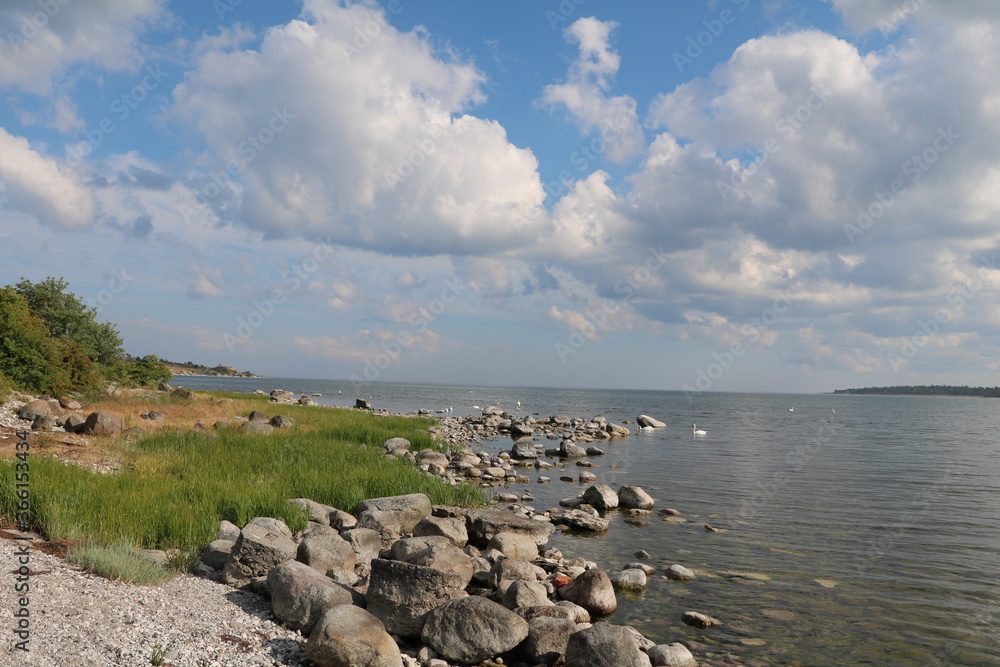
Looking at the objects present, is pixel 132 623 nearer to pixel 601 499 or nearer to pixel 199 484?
pixel 199 484

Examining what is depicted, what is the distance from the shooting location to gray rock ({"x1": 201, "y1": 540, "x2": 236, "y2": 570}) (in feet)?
32.0

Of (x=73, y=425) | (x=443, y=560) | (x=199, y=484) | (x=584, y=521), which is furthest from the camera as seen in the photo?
(x=73, y=425)

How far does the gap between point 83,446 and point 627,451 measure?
29.5 meters

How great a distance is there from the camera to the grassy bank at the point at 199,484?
10.1 m

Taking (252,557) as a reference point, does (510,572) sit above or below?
below

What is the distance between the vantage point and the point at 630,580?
12.1m

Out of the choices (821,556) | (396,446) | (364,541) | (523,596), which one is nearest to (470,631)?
(523,596)

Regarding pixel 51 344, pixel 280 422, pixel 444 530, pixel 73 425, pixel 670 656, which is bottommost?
pixel 670 656

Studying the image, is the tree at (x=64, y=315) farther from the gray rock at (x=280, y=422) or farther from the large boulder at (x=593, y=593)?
the large boulder at (x=593, y=593)

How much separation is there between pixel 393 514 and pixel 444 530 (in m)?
1.40

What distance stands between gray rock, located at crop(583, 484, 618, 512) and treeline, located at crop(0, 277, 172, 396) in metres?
26.1

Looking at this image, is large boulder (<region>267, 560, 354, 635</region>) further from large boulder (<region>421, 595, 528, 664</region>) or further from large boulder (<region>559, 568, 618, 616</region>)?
large boulder (<region>559, 568, 618, 616</region>)

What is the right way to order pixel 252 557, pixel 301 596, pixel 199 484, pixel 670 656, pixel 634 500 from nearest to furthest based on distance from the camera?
pixel 301 596 → pixel 670 656 → pixel 252 557 → pixel 199 484 → pixel 634 500

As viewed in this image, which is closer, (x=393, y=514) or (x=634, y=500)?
(x=393, y=514)
